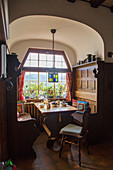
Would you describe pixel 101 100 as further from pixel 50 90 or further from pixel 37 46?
pixel 37 46

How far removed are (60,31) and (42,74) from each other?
1.66 metres

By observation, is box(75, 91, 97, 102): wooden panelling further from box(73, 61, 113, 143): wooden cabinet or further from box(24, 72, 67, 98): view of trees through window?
box(24, 72, 67, 98): view of trees through window

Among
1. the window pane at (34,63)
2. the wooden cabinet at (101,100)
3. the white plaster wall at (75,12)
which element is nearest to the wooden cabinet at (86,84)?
the wooden cabinet at (101,100)

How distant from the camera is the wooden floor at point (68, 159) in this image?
247 cm

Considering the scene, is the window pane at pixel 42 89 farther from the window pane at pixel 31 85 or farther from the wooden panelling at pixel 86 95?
the wooden panelling at pixel 86 95

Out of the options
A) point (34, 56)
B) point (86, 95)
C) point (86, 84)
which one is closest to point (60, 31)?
point (34, 56)

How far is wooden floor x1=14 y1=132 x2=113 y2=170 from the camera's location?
Answer: 2.47 metres

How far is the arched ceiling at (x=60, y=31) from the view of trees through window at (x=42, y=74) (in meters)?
0.61

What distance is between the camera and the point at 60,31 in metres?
3.90

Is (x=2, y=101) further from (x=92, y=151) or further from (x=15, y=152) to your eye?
(x=92, y=151)

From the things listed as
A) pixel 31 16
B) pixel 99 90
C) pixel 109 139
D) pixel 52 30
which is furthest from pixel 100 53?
pixel 109 139

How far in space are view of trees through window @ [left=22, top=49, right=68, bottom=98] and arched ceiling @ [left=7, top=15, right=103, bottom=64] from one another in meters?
0.61

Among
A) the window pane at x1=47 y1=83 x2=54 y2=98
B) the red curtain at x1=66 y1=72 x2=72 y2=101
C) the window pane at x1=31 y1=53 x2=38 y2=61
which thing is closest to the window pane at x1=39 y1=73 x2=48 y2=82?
the window pane at x1=47 y1=83 x2=54 y2=98

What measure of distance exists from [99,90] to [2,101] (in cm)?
236
